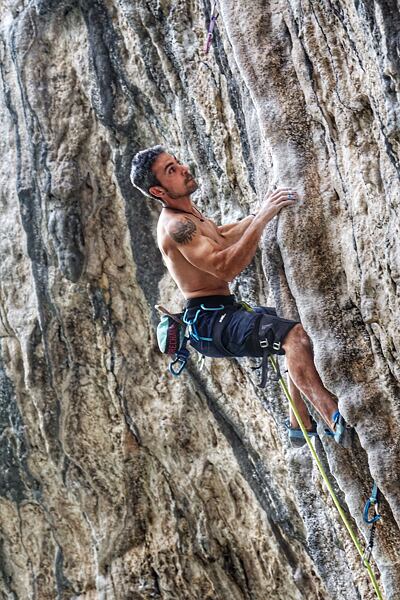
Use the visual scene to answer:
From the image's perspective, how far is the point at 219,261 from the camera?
14.3ft

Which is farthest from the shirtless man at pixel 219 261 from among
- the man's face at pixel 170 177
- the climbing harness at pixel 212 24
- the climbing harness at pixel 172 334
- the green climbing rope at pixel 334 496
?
the climbing harness at pixel 212 24

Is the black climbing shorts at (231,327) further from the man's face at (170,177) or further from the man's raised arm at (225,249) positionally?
the man's face at (170,177)

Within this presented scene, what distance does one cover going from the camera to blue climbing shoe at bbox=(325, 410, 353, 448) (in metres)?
4.36

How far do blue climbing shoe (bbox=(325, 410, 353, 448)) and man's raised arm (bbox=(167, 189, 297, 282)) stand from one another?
791 millimetres

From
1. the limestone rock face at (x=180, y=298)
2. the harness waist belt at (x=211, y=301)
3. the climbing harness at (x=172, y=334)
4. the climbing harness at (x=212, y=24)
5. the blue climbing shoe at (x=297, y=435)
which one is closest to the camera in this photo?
the limestone rock face at (x=180, y=298)

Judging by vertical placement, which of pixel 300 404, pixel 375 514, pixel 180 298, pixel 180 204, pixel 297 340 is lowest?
pixel 375 514

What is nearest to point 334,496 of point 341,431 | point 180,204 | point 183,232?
point 341,431

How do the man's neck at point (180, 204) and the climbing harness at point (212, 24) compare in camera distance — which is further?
the climbing harness at point (212, 24)

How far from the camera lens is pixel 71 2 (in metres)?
6.46

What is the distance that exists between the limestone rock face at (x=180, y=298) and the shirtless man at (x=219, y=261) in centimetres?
14

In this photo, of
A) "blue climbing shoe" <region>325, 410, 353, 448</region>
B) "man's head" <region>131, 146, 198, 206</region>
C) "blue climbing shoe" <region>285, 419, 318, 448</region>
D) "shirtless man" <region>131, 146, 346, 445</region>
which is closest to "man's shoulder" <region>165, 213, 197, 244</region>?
"shirtless man" <region>131, 146, 346, 445</region>

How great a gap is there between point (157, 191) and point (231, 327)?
28.2 inches

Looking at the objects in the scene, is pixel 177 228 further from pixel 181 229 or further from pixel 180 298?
pixel 180 298

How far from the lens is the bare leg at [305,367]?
4398 millimetres
